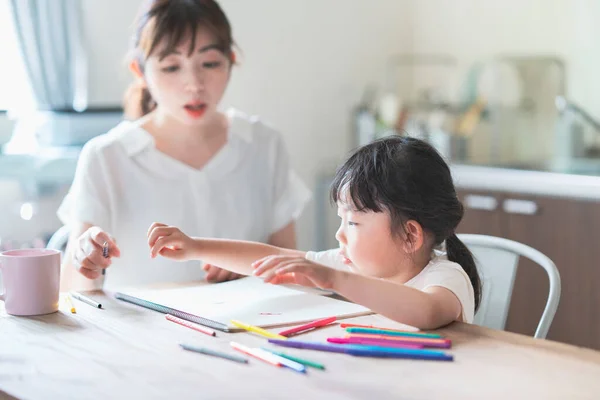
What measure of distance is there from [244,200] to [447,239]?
624 millimetres

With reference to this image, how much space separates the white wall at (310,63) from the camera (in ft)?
11.3

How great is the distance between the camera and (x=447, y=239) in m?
1.45

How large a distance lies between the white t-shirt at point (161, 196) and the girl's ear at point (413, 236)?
2.04 ft

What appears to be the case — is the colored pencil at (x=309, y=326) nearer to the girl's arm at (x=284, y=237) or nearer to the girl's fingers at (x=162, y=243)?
the girl's fingers at (x=162, y=243)

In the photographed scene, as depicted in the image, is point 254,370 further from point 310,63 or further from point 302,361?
point 310,63

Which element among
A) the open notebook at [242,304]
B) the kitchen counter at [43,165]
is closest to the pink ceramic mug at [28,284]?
the open notebook at [242,304]

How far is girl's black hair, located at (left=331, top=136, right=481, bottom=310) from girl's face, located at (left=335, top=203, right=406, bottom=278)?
0.01m

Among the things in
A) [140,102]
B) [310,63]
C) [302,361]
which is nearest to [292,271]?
[302,361]

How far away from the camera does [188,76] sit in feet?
5.86

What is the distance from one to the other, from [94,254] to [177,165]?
48 centimetres

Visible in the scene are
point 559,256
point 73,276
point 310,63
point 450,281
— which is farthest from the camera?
point 310,63

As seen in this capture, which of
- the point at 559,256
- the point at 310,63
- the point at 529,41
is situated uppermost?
the point at 529,41

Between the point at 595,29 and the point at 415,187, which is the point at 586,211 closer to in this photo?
the point at 595,29

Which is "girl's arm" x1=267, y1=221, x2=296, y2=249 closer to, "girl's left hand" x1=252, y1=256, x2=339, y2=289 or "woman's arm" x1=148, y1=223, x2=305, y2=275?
"woman's arm" x1=148, y1=223, x2=305, y2=275
